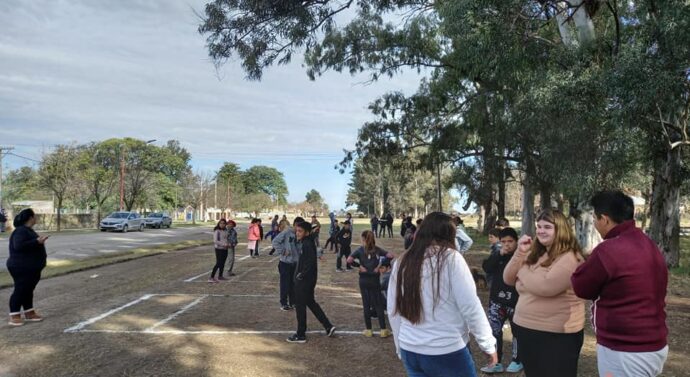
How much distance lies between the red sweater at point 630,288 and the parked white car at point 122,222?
38515 millimetres

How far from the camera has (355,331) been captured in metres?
7.42

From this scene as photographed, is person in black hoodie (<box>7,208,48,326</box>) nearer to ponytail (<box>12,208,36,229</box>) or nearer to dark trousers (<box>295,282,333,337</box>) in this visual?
ponytail (<box>12,208,36,229</box>)

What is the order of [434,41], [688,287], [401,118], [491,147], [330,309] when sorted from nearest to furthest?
[330,309], [688,287], [434,41], [491,147], [401,118]

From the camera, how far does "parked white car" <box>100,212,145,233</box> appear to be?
3656cm

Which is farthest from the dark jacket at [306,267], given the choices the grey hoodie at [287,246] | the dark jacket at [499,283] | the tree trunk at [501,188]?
the tree trunk at [501,188]

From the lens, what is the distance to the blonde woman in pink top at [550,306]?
3.25m

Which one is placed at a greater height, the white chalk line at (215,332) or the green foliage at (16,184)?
the green foliage at (16,184)

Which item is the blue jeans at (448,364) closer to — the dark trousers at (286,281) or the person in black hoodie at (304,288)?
the person in black hoodie at (304,288)

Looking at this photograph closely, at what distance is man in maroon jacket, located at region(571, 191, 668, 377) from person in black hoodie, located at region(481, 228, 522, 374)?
2.48 meters

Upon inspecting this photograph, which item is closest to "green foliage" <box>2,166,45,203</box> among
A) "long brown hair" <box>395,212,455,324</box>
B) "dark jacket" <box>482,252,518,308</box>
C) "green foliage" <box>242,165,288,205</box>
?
"dark jacket" <box>482,252,518,308</box>

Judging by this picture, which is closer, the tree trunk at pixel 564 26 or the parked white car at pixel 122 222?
the tree trunk at pixel 564 26

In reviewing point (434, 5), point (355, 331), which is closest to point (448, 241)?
point (355, 331)

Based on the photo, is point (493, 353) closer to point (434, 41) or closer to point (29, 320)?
point (29, 320)

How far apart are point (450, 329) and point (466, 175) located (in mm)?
26442
